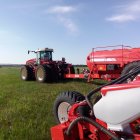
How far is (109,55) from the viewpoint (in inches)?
617

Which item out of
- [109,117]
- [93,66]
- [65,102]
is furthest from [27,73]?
[109,117]

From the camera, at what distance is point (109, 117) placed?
394cm

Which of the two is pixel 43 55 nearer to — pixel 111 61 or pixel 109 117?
pixel 111 61

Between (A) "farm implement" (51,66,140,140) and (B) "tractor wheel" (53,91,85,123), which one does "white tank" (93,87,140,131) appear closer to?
(A) "farm implement" (51,66,140,140)

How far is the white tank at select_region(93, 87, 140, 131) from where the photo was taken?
3.68 meters

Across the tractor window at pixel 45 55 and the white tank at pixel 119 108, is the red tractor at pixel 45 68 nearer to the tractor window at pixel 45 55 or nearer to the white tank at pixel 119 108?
the tractor window at pixel 45 55

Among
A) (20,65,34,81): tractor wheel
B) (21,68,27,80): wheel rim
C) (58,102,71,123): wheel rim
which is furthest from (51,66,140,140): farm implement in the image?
(21,68,27,80): wheel rim

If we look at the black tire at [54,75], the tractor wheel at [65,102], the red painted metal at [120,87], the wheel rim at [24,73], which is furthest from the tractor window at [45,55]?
the red painted metal at [120,87]

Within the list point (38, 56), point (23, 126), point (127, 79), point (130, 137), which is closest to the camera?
point (130, 137)

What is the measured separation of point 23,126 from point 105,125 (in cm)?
321

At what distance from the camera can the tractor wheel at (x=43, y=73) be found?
65.8ft

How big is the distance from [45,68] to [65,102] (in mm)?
14529

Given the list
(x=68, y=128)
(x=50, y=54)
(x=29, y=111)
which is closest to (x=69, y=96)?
(x=68, y=128)

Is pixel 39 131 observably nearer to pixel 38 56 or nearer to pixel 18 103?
pixel 18 103
